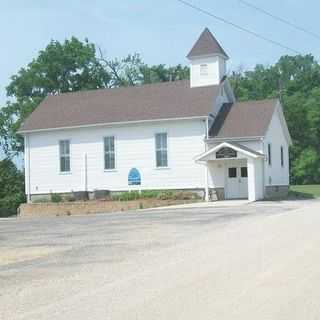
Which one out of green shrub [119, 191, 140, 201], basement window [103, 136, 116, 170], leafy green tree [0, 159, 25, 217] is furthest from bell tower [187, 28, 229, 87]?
leafy green tree [0, 159, 25, 217]

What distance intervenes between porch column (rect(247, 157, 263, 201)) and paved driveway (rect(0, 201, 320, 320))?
20329 mm

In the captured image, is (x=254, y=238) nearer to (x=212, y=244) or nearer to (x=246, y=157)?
(x=212, y=244)

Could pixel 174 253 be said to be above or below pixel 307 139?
below

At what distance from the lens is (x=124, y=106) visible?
48844mm

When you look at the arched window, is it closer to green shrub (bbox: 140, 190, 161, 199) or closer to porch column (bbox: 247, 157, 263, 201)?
green shrub (bbox: 140, 190, 161, 199)

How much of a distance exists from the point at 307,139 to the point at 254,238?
6442cm

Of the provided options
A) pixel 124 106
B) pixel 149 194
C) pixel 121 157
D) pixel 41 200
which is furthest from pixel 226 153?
pixel 41 200

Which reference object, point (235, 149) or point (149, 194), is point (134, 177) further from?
point (235, 149)

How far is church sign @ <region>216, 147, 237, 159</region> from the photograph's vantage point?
42656mm

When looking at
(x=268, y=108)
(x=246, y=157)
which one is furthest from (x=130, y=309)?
(x=268, y=108)

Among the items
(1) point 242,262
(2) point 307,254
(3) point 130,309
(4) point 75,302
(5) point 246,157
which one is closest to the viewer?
(3) point 130,309

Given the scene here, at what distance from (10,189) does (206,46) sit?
19.8 m

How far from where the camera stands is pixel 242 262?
13.0m

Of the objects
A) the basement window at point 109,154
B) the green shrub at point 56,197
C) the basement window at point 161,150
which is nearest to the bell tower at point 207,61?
the basement window at point 161,150
